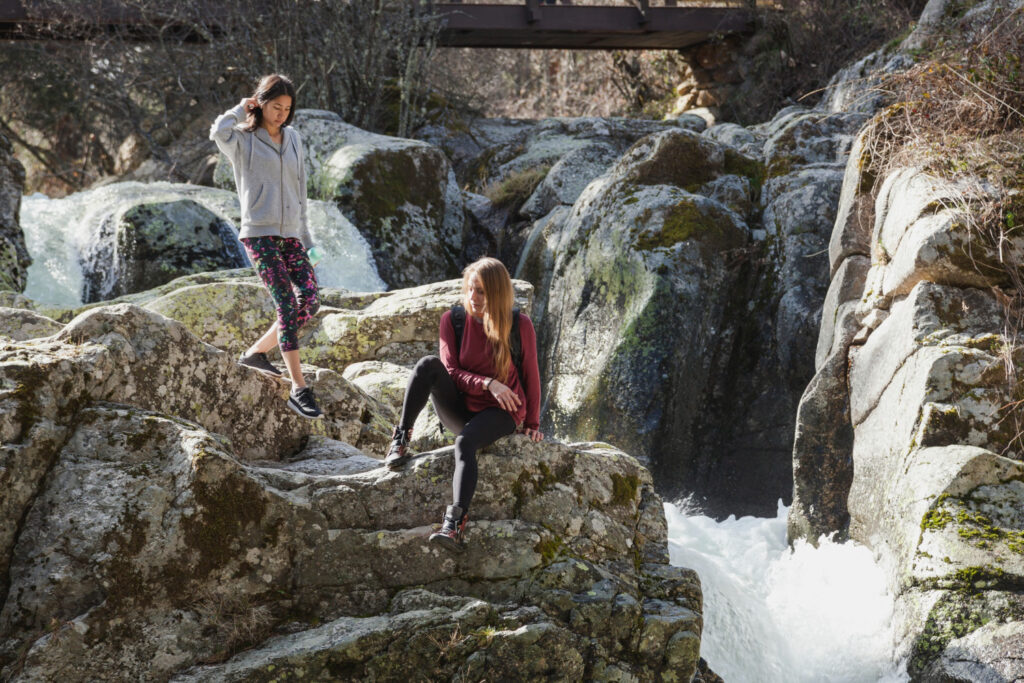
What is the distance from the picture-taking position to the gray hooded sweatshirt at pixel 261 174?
16.3 ft

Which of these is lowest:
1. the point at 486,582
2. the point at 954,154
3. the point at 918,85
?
the point at 486,582

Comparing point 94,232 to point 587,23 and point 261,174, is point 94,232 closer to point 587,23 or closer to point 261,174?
point 261,174

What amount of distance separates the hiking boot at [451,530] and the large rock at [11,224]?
7013 millimetres

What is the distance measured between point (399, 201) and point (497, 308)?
26.2 feet

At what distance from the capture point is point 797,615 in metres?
6.32

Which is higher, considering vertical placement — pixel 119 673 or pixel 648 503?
pixel 648 503

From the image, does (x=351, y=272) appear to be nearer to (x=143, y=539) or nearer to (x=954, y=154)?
(x=954, y=154)

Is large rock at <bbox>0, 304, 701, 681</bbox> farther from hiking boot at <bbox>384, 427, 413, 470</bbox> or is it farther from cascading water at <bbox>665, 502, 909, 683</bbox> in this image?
cascading water at <bbox>665, 502, 909, 683</bbox>

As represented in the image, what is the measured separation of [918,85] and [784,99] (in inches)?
369

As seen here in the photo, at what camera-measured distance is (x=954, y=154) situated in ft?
22.7

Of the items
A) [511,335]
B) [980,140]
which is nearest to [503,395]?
[511,335]

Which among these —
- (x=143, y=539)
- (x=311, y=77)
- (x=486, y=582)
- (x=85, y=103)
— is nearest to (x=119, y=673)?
(x=143, y=539)

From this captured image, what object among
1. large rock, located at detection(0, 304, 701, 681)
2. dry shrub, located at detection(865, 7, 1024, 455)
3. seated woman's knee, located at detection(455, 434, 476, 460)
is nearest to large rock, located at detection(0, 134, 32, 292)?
large rock, located at detection(0, 304, 701, 681)

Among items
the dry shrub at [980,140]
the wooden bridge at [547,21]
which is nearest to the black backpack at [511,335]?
the dry shrub at [980,140]
